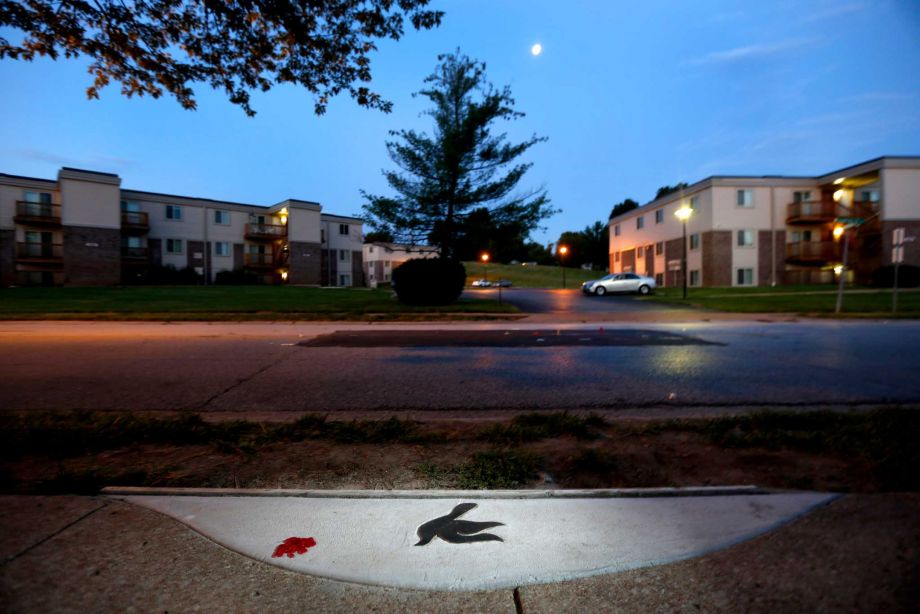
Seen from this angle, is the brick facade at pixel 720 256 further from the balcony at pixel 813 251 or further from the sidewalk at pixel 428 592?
the sidewalk at pixel 428 592

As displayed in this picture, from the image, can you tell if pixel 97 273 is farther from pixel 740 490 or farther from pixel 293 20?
pixel 740 490

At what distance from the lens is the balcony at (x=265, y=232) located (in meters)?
49.2

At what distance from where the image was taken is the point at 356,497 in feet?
9.31

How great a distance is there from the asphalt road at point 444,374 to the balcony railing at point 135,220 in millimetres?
36779

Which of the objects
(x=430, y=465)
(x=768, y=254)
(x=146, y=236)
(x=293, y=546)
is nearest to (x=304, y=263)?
(x=146, y=236)

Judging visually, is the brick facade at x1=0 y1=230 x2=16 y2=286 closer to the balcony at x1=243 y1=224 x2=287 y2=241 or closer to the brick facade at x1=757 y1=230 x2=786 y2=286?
the balcony at x1=243 y1=224 x2=287 y2=241

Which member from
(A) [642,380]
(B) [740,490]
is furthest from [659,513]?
(A) [642,380]

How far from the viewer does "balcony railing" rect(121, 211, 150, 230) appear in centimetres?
4183

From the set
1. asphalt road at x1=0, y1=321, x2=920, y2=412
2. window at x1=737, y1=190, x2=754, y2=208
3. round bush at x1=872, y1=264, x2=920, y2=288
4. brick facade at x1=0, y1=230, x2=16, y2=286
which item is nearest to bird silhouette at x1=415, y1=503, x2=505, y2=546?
asphalt road at x1=0, y1=321, x2=920, y2=412

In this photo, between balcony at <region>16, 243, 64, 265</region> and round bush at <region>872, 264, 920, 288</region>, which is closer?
round bush at <region>872, 264, 920, 288</region>

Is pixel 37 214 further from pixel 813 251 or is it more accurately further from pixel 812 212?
pixel 813 251

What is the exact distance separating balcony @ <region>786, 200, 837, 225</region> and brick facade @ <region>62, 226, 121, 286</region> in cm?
5275

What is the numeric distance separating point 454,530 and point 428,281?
61.2 feet

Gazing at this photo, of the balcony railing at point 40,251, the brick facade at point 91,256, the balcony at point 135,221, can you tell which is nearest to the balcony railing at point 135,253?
the balcony at point 135,221
